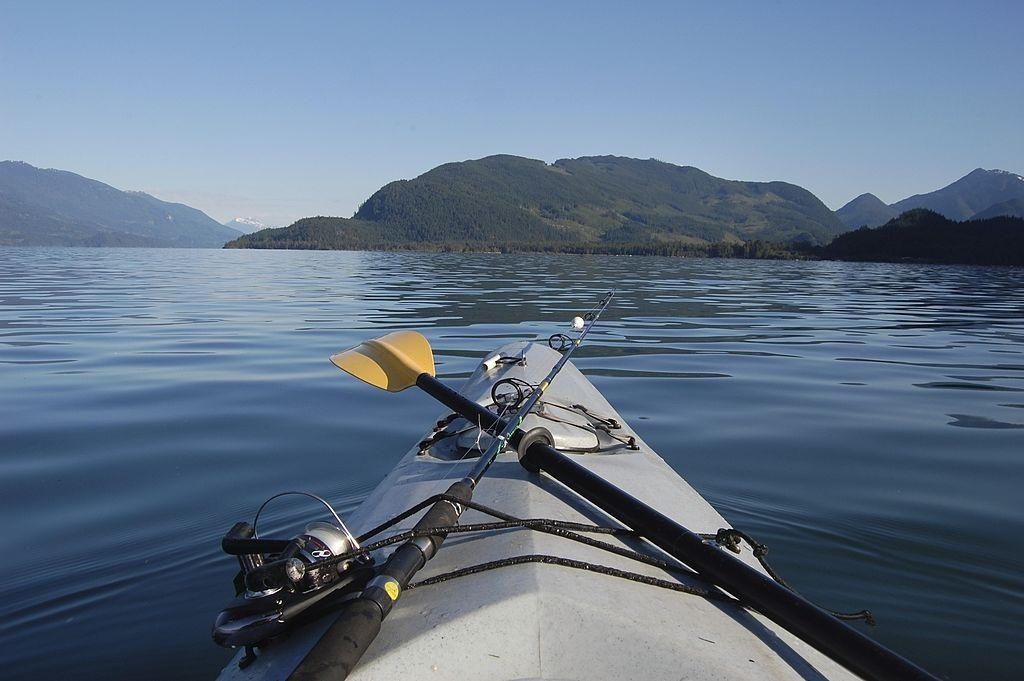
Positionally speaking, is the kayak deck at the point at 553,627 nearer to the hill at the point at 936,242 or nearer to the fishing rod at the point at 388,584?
the fishing rod at the point at 388,584

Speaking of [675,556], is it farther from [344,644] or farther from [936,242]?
[936,242]

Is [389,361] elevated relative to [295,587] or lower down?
elevated

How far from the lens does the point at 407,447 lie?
22.1ft

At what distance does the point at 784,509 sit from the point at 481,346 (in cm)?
784

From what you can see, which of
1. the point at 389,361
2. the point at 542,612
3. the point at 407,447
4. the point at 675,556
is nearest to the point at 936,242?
the point at 407,447

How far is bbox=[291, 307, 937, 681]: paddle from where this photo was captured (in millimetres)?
1752

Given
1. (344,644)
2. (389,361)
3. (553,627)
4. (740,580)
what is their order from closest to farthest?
1. (344,644)
2. (553,627)
3. (740,580)
4. (389,361)

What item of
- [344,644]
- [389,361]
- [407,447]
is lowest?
[407,447]

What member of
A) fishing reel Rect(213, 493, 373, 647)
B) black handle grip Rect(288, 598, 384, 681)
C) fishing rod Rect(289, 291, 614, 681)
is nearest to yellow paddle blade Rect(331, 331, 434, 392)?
fishing rod Rect(289, 291, 614, 681)

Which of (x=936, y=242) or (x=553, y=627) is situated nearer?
(x=553, y=627)

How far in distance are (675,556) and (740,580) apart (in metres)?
0.26

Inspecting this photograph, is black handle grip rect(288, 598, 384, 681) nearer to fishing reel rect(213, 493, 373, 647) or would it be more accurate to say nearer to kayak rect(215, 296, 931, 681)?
kayak rect(215, 296, 931, 681)

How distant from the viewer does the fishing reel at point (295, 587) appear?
6.40 feet

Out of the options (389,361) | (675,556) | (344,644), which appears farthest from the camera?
(389,361)
